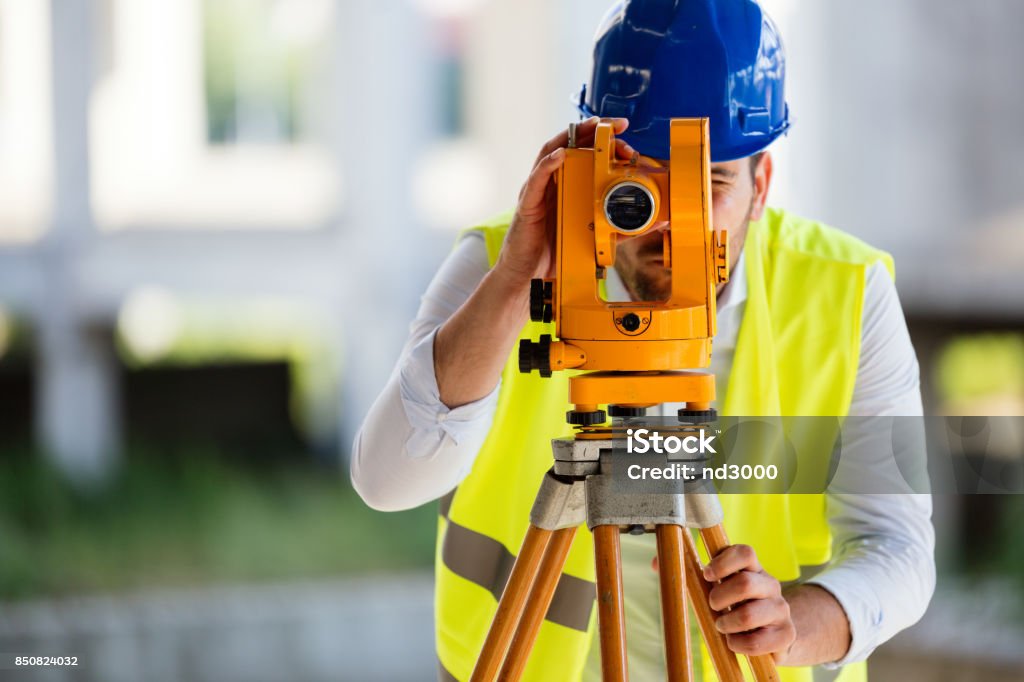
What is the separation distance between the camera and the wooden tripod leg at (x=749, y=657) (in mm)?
1292

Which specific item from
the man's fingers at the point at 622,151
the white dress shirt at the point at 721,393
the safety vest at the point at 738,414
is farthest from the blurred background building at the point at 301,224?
the man's fingers at the point at 622,151

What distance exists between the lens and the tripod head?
1.20 meters

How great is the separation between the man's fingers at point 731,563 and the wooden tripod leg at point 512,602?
0.63 ft

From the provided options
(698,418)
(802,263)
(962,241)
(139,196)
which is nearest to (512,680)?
(698,418)

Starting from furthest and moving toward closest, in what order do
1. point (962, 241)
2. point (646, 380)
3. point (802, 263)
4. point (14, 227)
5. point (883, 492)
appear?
point (14, 227)
point (962, 241)
point (802, 263)
point (883, 492)
point (646, 380)

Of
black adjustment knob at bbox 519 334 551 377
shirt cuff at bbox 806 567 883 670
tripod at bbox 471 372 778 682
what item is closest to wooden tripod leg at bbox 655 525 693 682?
tripod at bbox 471 372 778 682

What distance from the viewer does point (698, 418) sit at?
3.97ft

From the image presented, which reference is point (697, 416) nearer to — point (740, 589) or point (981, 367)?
point (740, 589)

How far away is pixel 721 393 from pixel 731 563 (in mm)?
458

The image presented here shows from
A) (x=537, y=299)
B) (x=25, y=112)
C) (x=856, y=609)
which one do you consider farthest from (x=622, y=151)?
(x=25, y=112)

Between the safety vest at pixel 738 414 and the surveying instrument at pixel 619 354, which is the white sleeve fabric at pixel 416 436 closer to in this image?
the safety vest at pixel 738 414

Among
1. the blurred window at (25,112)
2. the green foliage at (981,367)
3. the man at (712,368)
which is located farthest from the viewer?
the blurred window at (25,112)

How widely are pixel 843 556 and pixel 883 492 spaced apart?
0.36ft

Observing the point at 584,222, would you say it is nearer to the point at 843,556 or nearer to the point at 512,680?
the point at 512,680
